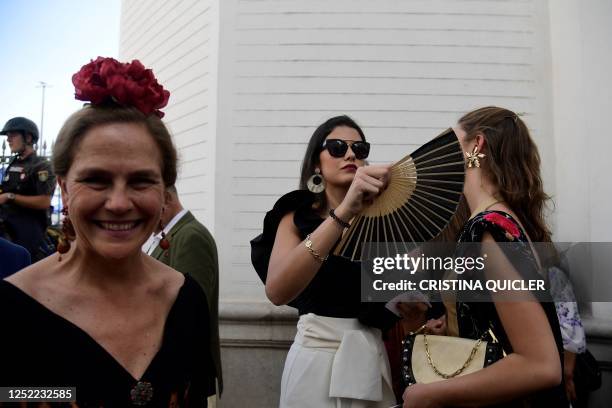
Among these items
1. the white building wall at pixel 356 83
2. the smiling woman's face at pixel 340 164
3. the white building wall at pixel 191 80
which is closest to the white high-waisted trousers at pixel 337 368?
the smiling woman's face at pixel 340 164

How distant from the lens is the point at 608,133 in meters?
4.73

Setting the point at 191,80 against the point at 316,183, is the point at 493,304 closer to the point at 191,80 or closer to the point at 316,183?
the point at 316,183

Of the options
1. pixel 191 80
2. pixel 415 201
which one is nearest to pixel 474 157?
pixel 415 201

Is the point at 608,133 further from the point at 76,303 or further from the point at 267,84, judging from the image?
the point at 76,303

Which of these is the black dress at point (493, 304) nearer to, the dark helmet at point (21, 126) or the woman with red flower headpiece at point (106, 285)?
the woman with red flower headpiece at point (106, 285)

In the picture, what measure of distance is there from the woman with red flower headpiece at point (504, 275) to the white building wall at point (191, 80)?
3694mm

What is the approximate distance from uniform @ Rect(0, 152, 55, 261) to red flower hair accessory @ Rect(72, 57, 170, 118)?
13.0 feet

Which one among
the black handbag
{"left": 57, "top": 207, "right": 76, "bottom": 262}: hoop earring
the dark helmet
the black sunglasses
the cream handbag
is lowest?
the black handbag

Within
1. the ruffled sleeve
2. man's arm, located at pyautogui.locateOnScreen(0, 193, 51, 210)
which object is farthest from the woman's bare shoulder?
man's arm, located at pyautogui.locateOnScreen(0, 193, 51, 210)

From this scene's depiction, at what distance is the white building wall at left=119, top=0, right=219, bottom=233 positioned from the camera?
557 cm

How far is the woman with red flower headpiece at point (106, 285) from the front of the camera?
1458 mm

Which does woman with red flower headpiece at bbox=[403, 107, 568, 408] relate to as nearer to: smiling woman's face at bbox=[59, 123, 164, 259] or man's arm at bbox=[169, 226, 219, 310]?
smiling woman's face at bbox=[59, 123, 164, 259]

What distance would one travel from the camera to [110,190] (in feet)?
5.10

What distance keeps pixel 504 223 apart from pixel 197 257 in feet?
5.98
